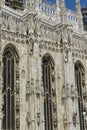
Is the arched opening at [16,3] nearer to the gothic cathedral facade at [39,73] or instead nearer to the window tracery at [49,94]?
the gothic cathedral facade at [39,73]

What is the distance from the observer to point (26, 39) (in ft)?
119

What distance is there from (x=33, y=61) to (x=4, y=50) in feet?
10.9

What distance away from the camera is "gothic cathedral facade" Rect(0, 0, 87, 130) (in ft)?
109

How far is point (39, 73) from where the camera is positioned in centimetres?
3519

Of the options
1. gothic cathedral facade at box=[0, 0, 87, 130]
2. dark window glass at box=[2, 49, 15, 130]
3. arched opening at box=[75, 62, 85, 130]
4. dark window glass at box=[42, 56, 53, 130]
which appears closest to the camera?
dark window glass at box=[2, 49, 15, 130]

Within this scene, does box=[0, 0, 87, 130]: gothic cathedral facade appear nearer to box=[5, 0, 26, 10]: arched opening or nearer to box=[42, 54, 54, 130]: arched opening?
box=[42, 54, 54, 130]: arched opening

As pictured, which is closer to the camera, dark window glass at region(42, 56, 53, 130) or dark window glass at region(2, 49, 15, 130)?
dark window glass at region(2, 49, 15, 130)

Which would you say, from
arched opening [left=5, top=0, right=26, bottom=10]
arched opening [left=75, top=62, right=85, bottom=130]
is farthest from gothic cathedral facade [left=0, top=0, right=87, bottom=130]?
arched opening [left=5, top=0, right=26, bottom=10]

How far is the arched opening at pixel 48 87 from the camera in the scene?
1424 inches

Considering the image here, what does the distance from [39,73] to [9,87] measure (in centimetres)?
368

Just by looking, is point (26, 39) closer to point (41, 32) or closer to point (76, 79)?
point (41, 32)

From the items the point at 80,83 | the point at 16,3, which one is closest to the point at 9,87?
the point at 80,83

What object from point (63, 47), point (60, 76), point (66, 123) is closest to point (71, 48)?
point (63, 47)

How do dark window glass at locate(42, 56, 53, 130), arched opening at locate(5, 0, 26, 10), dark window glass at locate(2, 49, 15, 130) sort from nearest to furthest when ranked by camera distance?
dark window glass at locate(2, 49, 15, 130) < dark window glass at locate(42, 56, 53, 130) < arched opening at locate(5, 0, 26, 10)
